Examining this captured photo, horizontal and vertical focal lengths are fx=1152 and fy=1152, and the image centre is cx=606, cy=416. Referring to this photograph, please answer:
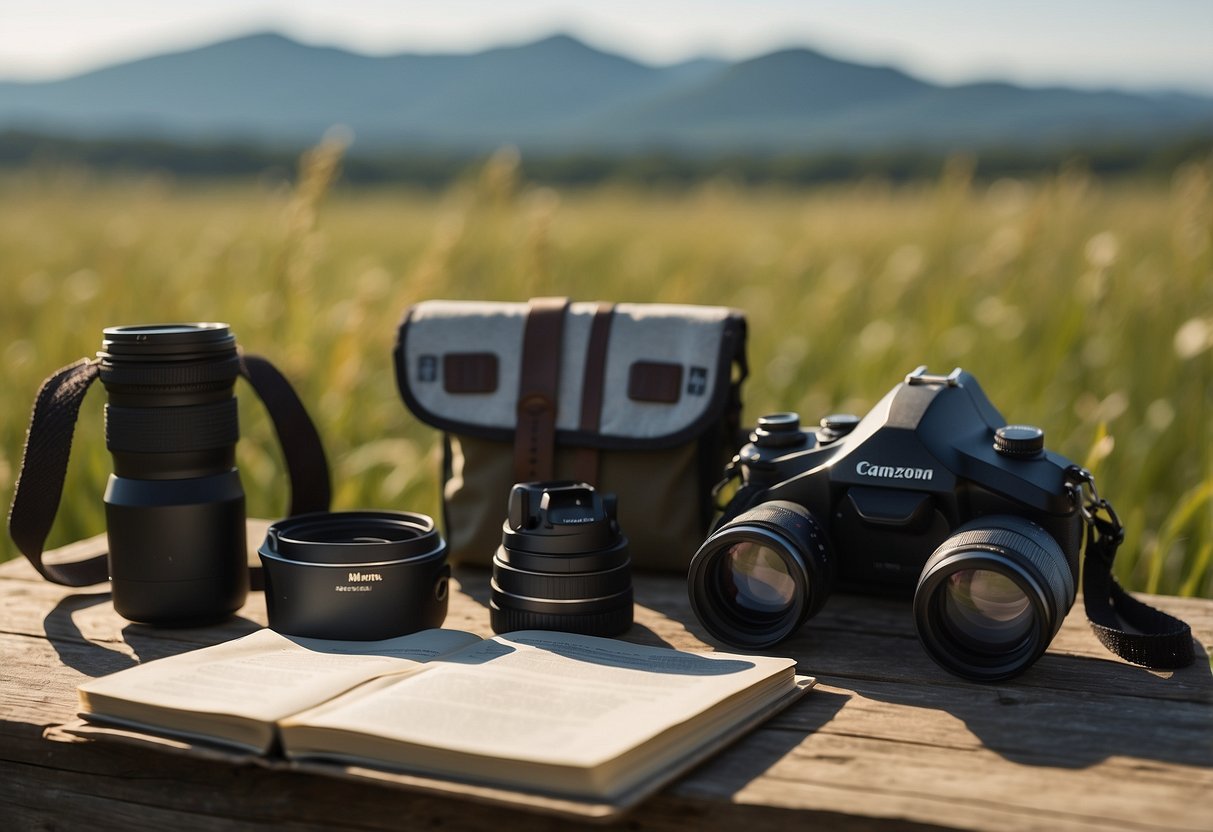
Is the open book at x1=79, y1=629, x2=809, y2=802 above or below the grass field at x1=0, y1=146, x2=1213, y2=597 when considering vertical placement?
below

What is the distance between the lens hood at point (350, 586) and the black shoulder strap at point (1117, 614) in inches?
39.8

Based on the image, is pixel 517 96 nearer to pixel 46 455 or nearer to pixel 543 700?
pixel 46 455

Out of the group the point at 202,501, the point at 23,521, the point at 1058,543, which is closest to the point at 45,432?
the point at 23,521

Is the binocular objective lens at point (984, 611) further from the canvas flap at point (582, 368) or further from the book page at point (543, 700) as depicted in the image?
the canvas flap at point (582, 368)

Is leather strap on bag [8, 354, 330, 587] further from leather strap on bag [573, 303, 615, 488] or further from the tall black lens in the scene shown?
leather strap on bag [573, 303, 615, 488]

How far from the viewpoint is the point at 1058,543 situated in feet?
5.65

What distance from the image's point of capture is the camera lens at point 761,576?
67.2 inches

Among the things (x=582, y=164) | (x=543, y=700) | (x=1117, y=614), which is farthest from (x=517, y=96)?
(x=543, y=700)

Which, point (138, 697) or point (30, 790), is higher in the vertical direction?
point (138, 697)

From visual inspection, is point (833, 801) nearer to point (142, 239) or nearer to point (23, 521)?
point (23, 521)

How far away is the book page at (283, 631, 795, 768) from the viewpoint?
4.12 feet

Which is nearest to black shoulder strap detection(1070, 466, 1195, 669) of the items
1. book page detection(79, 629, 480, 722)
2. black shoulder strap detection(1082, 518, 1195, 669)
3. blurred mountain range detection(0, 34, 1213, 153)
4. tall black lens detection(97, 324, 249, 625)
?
black shoulder strap detection(1082, 518, 1195, 669)

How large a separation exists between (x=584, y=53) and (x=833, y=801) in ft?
653

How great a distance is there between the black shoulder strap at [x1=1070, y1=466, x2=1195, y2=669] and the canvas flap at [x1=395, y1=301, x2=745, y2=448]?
0.68 meters
